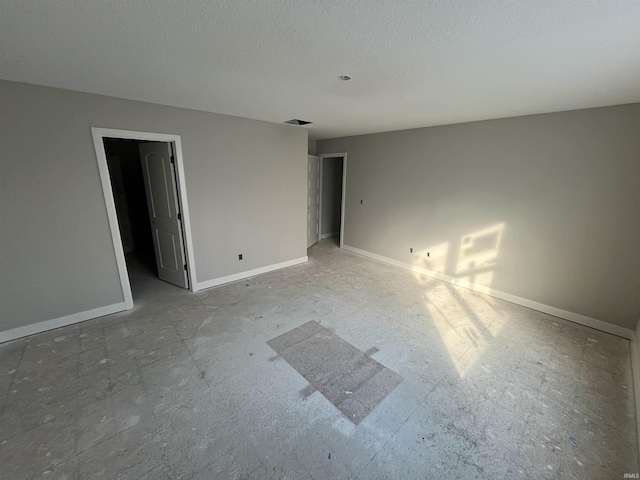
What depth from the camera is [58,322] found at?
268 cm

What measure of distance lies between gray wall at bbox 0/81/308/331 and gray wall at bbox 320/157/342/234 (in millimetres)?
2485

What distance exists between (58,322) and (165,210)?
1641 millimetres

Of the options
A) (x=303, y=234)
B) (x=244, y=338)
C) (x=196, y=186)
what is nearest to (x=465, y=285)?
(x=303, y=234)

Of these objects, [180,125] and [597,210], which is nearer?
[597,210]

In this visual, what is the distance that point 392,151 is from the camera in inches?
176

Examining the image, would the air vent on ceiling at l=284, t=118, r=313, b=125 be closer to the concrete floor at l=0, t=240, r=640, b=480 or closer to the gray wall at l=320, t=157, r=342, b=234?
the gray wall at l=320, t=157, r=342, b=234

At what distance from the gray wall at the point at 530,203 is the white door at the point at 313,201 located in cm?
137

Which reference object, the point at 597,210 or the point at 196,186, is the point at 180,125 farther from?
the point at 597,210

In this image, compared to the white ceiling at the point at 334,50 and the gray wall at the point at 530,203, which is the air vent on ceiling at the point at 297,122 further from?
the gray wall at the point at 530,203

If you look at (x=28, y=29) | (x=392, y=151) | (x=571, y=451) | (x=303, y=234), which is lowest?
(x=571, y=451)

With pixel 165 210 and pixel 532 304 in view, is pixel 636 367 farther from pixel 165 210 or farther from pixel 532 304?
pixel 165 210

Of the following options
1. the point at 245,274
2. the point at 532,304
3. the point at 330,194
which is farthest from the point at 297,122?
the point at 532,304

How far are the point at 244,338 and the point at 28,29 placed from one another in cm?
260

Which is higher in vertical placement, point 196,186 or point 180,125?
point 180,125
